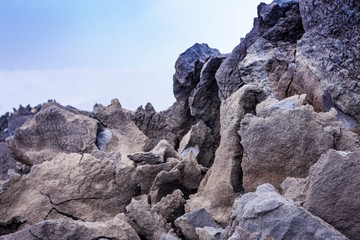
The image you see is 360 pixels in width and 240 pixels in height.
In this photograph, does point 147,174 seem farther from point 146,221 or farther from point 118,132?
point 118,132

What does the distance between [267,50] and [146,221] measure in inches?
171

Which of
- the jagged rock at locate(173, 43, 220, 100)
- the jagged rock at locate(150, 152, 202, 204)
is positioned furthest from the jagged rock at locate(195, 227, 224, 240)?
the jagged rock at locate(173, 43, 220, 100)

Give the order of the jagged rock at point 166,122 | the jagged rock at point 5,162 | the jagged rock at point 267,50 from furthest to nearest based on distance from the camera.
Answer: the jagged rock at point 5,162, the jagged rock at point 166,122, the jagged rock at point 267,50

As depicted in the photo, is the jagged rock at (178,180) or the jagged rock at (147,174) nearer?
the jagged rock at (178,180)

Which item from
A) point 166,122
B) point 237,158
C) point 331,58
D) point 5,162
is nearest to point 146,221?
point 237,158

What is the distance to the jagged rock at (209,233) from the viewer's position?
356cm

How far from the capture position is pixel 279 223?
2.89 m

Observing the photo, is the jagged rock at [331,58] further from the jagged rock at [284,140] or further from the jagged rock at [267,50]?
the jagged rock at [284,140]

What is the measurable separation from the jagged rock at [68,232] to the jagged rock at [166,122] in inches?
201

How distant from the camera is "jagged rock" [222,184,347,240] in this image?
2.84m

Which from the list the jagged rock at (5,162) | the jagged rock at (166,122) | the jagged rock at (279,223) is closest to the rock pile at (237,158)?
the jagged rock at (279,223)

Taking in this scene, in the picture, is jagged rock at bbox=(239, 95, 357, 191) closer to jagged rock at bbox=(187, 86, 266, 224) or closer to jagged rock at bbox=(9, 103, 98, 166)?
jagged rock at bbox=(187, 86, 266, 224)

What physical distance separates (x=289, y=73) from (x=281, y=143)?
7.69 ft

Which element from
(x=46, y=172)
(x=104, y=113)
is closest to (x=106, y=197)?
(x=46, y=172)
